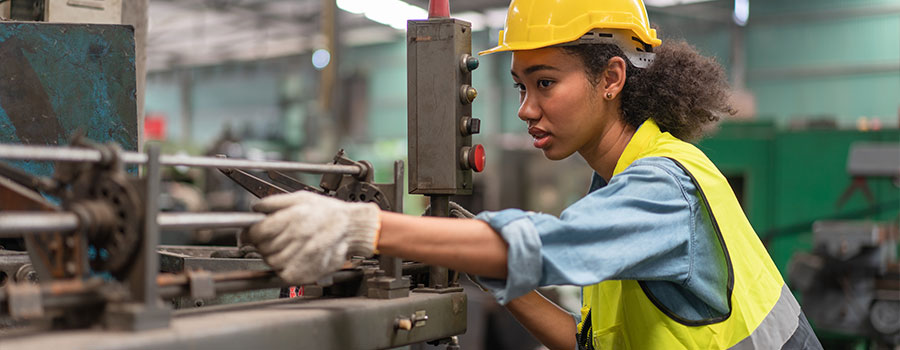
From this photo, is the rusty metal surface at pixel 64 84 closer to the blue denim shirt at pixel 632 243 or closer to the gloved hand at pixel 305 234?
the gloved hand at pixel 305 234

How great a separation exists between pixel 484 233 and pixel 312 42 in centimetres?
1110

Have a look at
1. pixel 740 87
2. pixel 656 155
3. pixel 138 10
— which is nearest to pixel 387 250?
pixel 656 155

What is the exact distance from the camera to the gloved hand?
97 cm

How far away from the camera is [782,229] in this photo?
4945 mm

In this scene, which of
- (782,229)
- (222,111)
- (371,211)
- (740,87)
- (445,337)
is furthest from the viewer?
(222,111)

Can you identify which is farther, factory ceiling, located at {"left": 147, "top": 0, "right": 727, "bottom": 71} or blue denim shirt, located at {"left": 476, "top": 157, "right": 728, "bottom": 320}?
factory ceiling, located at {"left": 147, "top": 0, "right": 727, "bottom": 71}

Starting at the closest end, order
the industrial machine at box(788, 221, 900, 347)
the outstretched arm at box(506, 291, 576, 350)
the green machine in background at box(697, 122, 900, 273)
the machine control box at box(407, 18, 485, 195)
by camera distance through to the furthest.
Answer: the machine control box at box(407, 18, 485, 195)
the outstretched arm at box(506, 291, 576, 350)
the industrial machine at box(788, 221, 900, 347)
the green machine in background at box(697, 122, 900, 273)

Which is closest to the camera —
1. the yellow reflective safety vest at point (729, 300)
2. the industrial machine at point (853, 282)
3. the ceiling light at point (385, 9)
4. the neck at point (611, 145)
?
the yellow reflective safety vest at point (729, 300)

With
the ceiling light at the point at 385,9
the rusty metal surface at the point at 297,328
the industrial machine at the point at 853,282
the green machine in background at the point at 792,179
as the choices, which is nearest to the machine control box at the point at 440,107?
the rusty metal surface at the point at 297,328

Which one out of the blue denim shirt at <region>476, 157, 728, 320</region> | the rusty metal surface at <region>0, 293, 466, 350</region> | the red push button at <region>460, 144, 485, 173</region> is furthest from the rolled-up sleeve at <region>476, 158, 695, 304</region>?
the red push button at <region>460, 144, 485, 173</region>

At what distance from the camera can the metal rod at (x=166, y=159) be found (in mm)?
836

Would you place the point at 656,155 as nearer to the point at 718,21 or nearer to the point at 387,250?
the point at 387,250

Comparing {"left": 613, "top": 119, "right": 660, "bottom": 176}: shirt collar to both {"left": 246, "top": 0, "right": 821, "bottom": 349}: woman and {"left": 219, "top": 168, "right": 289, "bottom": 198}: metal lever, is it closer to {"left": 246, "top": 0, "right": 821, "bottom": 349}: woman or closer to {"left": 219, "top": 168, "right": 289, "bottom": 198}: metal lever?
{"left": 246, "top": 0, "right": 821, "bottom": 349}: woman

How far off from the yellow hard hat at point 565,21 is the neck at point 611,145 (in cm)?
17
